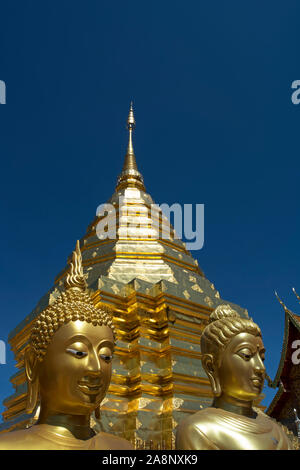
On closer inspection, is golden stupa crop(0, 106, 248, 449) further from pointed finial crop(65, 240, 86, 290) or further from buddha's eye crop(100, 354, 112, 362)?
buddha's eye crop(100, 354, 112, 362)

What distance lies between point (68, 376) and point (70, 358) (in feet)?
0.36

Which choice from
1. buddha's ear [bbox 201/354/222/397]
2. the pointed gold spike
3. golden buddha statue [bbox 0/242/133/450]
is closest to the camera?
golden buddha statue [bbox 0/242/133/450]

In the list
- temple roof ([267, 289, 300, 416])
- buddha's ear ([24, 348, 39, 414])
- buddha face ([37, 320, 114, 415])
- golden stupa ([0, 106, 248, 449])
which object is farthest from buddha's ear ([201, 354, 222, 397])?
temple roof ([267, 289, 300, 416])

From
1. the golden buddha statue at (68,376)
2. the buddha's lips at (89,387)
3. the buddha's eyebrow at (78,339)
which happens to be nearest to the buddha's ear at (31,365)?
the golden buddha statue at (68,376)

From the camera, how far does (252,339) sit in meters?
3.38

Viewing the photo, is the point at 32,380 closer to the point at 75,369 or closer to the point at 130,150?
the point at 75,369

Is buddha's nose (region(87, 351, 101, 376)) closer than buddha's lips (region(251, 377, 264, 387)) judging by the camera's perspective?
Yes

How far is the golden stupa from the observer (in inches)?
300

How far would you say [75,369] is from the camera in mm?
2766

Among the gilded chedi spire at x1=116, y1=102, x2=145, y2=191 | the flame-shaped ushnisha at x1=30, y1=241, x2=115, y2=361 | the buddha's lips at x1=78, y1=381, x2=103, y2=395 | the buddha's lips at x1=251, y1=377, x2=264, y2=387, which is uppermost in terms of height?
the gilded chedi spire at x1=116, y1=102, x2=145, y2=191

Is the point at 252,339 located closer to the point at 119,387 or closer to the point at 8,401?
the point at 119,387

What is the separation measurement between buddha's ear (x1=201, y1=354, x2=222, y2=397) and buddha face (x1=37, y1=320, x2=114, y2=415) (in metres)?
0.91

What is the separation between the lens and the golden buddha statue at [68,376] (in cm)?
274

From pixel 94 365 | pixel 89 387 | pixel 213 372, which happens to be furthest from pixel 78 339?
pixel 213 372
